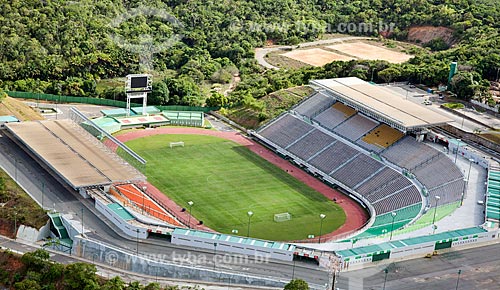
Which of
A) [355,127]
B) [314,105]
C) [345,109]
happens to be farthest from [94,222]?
[314,105]

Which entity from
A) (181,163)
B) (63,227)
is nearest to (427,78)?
(181,163)

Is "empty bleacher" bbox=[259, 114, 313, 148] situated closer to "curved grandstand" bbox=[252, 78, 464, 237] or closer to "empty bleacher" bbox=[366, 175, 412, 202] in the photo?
"curved grandstand" bbox=[252, 78, 464, 237]

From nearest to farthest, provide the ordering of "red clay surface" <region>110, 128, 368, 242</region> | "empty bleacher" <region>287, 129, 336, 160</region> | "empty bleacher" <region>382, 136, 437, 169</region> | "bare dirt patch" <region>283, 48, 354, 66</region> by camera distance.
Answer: "red clay surface" <region>110, 128, 368, 242</region> < "empty bleacher" <region>382, 136, 437, 169</region> < "empty bleacher" <region>287, 129, 336, 160</region> < "bare dirt patch" <region>283, 48, 354, 66</region>

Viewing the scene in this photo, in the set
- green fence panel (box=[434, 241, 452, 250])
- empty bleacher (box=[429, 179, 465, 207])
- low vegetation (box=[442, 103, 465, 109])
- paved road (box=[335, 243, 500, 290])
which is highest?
low vegetation (box=[442, 103, 465, 109])

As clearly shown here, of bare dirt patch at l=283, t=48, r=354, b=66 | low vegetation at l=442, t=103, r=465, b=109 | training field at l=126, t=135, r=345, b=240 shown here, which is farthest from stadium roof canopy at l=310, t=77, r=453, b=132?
bare dirt patch at l=283, t=48, r=354, b=66

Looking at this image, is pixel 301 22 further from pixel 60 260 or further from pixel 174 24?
pixel 60 260

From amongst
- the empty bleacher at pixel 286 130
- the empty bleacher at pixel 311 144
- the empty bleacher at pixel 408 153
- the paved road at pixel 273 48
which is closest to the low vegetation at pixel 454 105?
the empty bleacher at pixel 408 153

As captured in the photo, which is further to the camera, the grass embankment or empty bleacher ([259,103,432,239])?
the grass embankment
